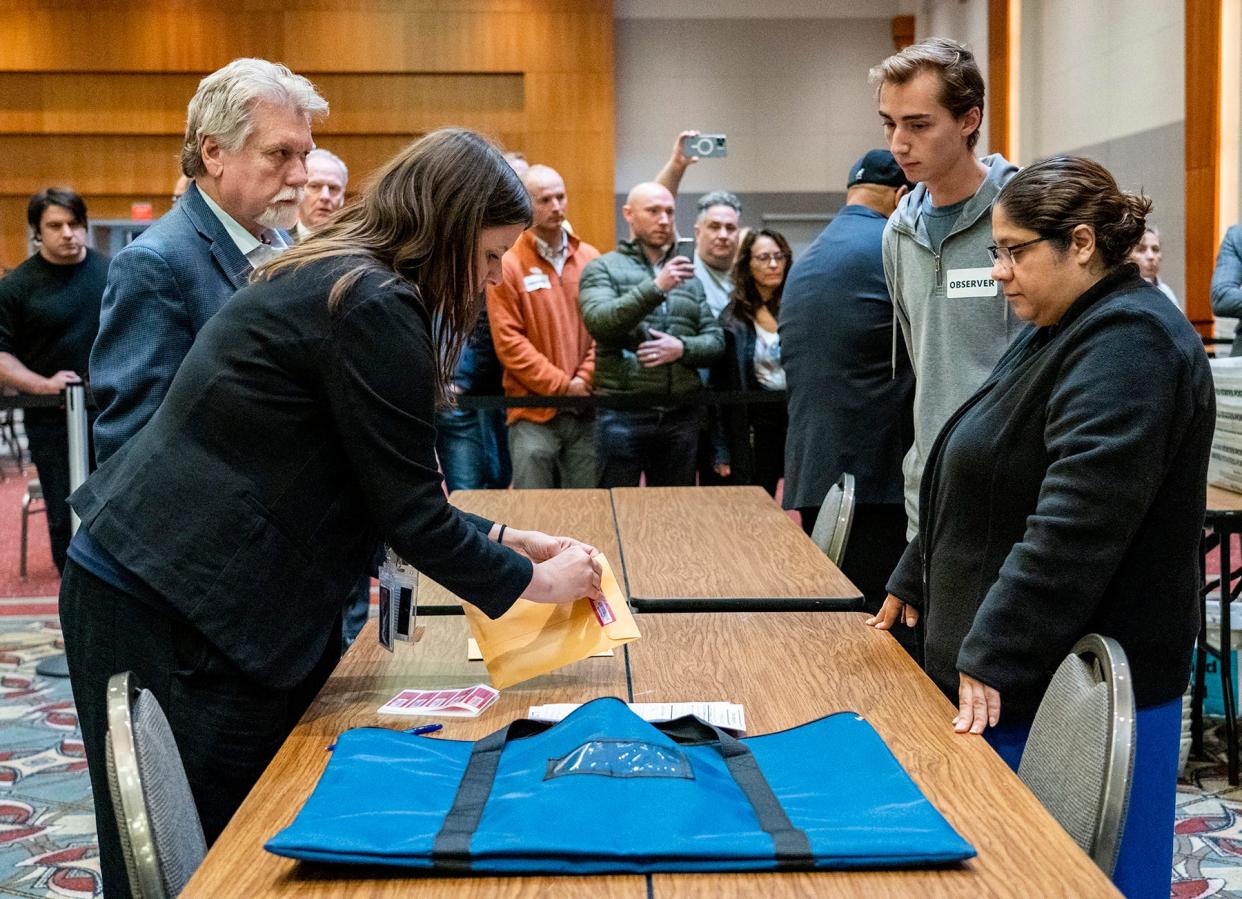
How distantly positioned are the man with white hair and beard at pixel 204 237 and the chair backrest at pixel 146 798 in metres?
0.71

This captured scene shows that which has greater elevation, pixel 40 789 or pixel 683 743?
pixel 683 743

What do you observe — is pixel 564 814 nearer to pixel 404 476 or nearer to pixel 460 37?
pixel 404 476

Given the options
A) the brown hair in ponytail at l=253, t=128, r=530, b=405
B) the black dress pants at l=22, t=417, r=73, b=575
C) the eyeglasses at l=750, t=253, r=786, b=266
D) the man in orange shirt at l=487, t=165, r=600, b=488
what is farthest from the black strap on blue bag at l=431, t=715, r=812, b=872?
the eyeglasses at l=750, t=253, r=786, b=266

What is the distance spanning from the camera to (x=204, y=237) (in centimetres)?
214

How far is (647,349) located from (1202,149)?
4.15 metres

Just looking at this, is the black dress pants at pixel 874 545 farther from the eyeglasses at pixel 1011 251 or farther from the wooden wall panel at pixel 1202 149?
the wooden wall panel at pixel 1202 149

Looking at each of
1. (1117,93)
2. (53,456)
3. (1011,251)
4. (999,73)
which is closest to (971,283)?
(1011,251)

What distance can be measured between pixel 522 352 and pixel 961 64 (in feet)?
8.26

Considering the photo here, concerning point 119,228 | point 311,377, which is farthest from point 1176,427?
point 119,228

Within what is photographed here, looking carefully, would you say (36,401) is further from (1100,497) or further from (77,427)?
(1100,497)

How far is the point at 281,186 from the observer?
7.22 ft

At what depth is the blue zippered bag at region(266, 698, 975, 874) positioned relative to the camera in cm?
121

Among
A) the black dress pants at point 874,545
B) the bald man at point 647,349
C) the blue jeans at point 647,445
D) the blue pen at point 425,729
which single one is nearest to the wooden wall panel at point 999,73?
the bald man at point 647,349

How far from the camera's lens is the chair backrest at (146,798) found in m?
1.32
